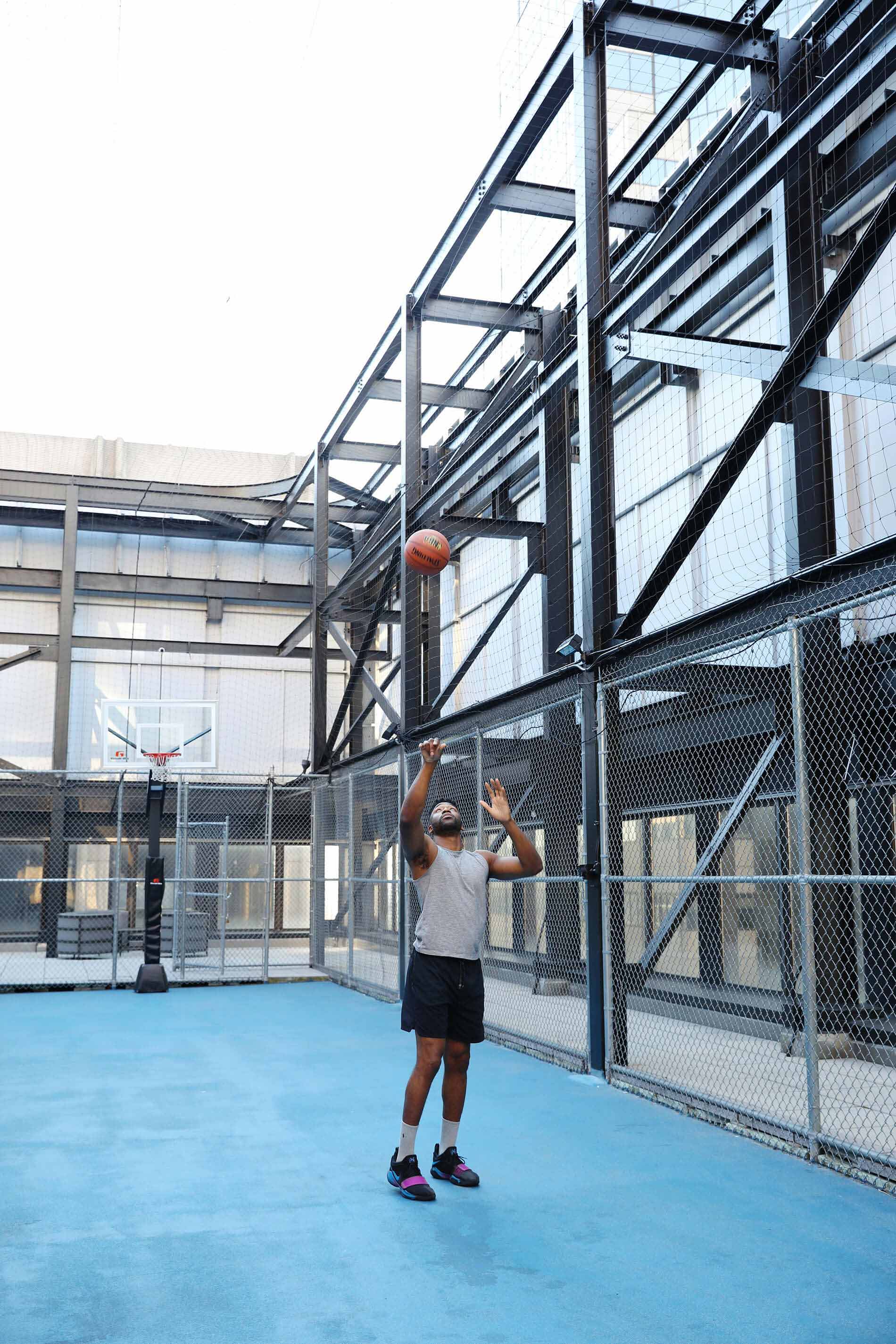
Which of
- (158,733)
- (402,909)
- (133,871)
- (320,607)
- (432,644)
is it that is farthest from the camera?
(133,871)

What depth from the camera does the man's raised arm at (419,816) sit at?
4941 mm

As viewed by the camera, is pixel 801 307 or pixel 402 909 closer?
pixel 801 307

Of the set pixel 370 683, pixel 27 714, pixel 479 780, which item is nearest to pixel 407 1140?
pixel 479 780

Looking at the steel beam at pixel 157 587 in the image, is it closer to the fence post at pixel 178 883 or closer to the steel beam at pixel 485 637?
the fence post at pixel 178 883

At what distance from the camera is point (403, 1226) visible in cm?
475

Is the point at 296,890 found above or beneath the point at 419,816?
beneath

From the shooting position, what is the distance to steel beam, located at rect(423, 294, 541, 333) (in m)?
13.3

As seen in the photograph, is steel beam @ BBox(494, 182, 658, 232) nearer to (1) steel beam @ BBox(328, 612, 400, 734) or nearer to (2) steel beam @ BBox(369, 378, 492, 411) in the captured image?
(2) steel beam @ BBox(369, 378, 492, 411)

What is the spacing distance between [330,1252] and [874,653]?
6079mm

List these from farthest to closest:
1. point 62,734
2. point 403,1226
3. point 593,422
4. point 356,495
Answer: point 62,734, point 356,495, point 593,422, point 403,1226

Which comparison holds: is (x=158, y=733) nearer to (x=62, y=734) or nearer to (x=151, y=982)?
(x=62, y=734)

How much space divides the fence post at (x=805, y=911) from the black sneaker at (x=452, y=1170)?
1.74 metres

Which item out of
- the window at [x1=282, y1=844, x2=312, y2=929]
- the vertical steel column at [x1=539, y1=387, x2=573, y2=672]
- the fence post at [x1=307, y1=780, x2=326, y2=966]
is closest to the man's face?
the vertical steel column at [x1=539, y1=387, x2=573, y2=672]

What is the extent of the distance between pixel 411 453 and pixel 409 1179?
32.8 feet
